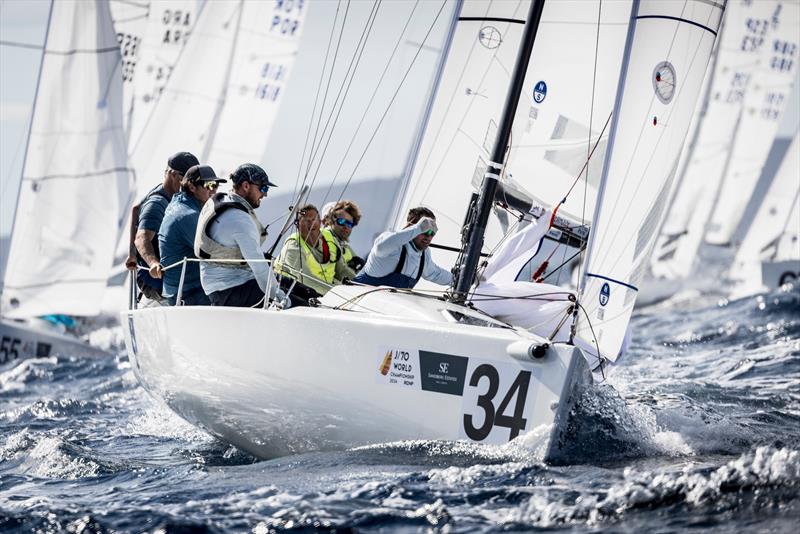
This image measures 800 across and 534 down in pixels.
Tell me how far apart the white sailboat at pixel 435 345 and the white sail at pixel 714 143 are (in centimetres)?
1872

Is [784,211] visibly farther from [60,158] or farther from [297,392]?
[297,392]

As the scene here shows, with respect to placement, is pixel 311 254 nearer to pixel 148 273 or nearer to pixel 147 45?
pixel 148 273

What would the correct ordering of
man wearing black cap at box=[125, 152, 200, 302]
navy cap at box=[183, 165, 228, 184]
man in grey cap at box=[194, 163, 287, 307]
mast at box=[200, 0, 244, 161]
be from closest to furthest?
man in grey cap at box=[194, 163, 287, 307]
navy cap at box=[183, 165, 228, 184]
man wearing black cap at box=[125, 152, 200, 302]
mast at box=[200, 0, 244, 161]

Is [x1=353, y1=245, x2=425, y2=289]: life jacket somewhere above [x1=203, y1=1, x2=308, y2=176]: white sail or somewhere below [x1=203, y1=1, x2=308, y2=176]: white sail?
below

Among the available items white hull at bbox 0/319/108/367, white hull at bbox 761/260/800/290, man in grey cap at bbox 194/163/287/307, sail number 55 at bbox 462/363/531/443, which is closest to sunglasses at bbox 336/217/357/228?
man in grey cap at bbox 194/163/287/307

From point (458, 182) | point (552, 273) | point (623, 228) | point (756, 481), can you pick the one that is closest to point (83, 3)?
point (458, 182)

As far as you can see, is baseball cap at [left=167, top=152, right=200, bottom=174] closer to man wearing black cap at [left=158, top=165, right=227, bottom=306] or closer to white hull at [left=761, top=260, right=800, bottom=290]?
man wearing black cap at [left=158, top=165, right=227, bottom=306]

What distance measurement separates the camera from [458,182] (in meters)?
6.74

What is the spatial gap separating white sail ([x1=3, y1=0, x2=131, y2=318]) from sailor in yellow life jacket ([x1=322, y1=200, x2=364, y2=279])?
27.1ft

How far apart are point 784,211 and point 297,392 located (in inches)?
655

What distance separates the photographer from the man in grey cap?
4.86 m

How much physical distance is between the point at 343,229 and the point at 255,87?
11966mm

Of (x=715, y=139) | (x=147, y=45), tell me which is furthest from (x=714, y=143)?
(x=147, y=45)

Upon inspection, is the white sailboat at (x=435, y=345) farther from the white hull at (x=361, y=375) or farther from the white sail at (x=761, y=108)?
the white sail at (x=761, y=108)
